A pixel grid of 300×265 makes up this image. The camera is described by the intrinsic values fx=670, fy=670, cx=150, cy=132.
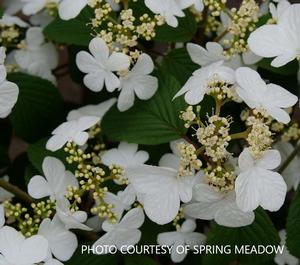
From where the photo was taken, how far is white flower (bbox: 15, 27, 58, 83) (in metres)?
1.10

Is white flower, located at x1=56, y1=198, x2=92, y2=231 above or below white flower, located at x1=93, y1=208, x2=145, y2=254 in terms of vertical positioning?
above

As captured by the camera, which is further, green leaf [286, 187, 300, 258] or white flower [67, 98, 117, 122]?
white flower [67, 98, 117, 122]

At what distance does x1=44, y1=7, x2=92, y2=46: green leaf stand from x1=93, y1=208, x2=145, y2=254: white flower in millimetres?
272

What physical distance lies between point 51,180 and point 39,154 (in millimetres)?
92

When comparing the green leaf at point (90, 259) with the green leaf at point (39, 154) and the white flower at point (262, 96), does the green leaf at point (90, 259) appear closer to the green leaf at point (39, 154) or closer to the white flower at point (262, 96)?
the green leaf at point (39, 154)

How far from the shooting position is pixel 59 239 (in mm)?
857

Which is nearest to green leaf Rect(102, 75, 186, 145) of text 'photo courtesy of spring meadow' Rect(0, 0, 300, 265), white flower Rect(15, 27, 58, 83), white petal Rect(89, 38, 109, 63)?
text 'photo courtesy of spring meadow' Rect(0, 0, 300, 265)

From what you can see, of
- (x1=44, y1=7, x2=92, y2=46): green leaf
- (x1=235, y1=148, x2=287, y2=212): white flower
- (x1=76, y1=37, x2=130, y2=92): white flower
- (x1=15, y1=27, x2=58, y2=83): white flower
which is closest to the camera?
(x1=235, y1=148, x2=287, y2=212): white flower

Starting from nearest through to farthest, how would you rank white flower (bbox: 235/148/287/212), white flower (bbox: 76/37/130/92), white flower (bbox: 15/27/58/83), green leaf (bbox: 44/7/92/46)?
white flower (bbox: 235/148/287/212) → white flower (bbox: 76/37/130/92) → green leaf (bbox: 44/7/92/46) → white flower (bbox: 15/27/58/83)

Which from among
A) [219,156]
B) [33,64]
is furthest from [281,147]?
[33,64]

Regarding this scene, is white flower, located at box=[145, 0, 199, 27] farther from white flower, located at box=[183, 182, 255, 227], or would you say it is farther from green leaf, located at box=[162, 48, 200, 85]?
white flower, located at box=[183, 182, 255, 227]

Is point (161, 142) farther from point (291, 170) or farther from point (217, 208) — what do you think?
point (291, 170)

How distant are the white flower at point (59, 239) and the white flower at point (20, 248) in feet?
0.12

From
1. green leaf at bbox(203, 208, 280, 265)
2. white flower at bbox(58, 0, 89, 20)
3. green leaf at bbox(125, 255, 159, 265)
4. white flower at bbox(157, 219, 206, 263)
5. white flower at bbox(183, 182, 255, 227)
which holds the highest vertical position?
white flower at bbox(58, 0, 89, 20)
